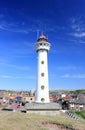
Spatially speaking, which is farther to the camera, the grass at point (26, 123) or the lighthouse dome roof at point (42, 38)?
the lighthouse dome roof at point (42, 38)

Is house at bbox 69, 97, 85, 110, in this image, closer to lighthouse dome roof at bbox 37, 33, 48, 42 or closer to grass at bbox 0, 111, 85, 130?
lighthouse dome roof at bbox 37, 33, 48, 42

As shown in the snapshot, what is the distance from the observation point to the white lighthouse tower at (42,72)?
3866cm

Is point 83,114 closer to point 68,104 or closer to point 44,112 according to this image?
point 44,112

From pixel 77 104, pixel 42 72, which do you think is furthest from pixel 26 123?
pixel 77 104

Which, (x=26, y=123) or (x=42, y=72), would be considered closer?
(x=26, y=123)

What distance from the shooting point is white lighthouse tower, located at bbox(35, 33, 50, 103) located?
3866 centimetres

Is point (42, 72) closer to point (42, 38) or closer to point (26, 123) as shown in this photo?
point (42, 38)

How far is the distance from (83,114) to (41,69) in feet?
51.9

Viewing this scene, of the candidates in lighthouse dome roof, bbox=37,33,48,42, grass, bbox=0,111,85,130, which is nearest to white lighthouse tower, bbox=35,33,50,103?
lighthouse dome roof, bbox=37,33,48,42

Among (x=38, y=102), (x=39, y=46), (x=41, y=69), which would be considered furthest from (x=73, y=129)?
(x=39, y=46)

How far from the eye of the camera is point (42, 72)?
3934 cm

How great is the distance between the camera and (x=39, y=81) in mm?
39094

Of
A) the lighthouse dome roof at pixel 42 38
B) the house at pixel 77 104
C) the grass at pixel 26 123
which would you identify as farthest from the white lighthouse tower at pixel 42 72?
the house at pixel 77 104

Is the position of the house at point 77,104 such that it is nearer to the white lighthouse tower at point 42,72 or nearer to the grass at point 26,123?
the white lighthouse tower at point 42,72
